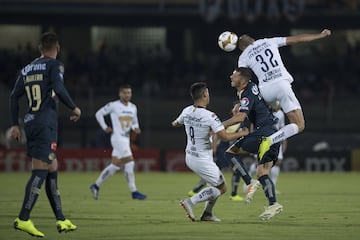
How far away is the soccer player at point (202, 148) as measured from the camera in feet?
40.2

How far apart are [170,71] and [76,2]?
4.94m

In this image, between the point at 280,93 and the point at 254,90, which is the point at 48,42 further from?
the point at 280,93

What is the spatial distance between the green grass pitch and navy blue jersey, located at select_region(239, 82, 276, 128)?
143 cm

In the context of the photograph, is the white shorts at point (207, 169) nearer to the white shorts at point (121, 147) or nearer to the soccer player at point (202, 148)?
the soccer player at point (202, 148)

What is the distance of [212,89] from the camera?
34.4m

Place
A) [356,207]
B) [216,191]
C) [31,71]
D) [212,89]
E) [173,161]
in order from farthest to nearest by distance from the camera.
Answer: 1. [212,89]
2. [173,161]
3. [356,207]
4. [216,191]
5. [31,71]

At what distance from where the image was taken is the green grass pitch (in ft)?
35.3

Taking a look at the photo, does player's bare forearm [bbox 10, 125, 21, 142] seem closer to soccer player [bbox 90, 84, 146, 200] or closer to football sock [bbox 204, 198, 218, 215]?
A: football sock [bbox 204, 198, 218, 215]

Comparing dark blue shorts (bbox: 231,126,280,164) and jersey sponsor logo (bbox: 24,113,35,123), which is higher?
jersey sponsor logo (bbox: 24,113,35,123)

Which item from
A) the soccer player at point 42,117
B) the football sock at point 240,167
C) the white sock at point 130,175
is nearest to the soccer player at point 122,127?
the white sock at point 130,175

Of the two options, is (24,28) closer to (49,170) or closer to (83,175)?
(83,175)

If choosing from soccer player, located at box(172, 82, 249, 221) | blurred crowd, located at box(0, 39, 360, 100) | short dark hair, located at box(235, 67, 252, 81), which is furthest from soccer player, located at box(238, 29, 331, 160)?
blurred crowd, located at box(0, 39, 360, 100)

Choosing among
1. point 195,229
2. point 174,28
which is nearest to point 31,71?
point 195,229

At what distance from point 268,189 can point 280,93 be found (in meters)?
1.64
